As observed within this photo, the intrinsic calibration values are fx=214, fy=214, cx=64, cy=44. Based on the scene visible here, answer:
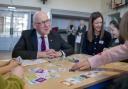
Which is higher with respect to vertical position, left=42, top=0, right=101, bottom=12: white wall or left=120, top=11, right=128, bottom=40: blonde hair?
left=42, top=0, right=101, bottom=12: white wall

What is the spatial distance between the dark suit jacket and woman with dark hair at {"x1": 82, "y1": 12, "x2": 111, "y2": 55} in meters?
0.72

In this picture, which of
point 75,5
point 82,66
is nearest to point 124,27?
point 82,66

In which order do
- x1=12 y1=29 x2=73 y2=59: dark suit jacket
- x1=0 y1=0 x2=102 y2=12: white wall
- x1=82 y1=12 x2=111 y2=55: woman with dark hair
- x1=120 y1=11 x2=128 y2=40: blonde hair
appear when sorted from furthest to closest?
1. x1=0 y1=0 x2=102 y2=12: white wall
2. x1=82 y1=12 x2=111 y2=55: woman with dark hair
3. x1=12 y1=29 x2=73 y2=59: dark suit jacket
4. x1=120 y1=11 x2=128 y2=40: blonde hair

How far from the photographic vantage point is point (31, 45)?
8.70 feet

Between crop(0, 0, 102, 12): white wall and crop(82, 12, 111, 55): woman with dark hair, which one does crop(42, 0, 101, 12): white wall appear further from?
crop(82, 12, 111, 55): woman with dark hair

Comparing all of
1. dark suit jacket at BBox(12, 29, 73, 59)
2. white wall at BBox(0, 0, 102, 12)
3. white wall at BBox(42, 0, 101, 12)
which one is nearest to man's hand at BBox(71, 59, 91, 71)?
dark suit jacket at BBox(12, 29, 73, 59)

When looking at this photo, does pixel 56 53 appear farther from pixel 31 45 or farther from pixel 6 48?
pixel 6 48

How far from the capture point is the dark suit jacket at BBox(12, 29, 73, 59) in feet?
8.18

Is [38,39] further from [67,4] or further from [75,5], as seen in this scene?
[75,5]

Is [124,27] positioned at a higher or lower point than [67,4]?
lower

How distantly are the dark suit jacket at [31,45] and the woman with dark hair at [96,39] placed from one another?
0.72m

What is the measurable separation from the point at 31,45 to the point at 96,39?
1.28 metres

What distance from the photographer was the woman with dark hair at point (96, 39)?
3.46 metres

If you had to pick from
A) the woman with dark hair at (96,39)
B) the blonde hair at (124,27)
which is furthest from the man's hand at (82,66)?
the woman with dark hair at (96,39)
